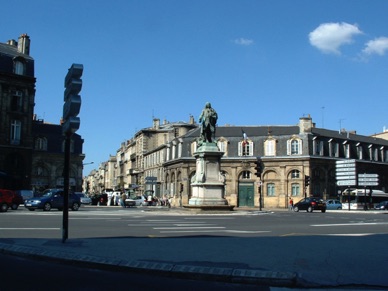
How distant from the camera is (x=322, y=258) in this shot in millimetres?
8625

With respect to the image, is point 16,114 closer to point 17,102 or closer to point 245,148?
point 17,102

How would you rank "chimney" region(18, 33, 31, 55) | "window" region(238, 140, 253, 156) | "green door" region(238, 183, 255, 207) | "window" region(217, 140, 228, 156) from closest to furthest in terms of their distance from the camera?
"chimney" region(18, 33, 31, 55) < "green door" region(238, 183, 255, 207) < "window" region(238, 140, 253, 156) < "window" region(217, 140, 228, 156)

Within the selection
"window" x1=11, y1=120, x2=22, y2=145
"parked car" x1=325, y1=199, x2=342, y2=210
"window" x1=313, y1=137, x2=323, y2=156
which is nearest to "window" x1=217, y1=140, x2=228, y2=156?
"window" x1=313, y1=137, x2=323, y2=156

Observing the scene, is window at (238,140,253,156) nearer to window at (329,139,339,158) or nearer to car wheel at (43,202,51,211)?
window at (329,139,339,158)

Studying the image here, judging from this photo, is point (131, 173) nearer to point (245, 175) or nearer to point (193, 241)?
point (245, 175)

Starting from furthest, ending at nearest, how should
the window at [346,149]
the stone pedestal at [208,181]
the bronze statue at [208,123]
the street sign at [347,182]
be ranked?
the window at [346,149] → the street sign at [347,182] → the bronze statue at [208,123] → the stone pedestal at [208,181]

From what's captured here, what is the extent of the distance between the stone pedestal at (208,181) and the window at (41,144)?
54.8m

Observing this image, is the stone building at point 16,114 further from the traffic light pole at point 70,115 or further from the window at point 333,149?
the traffic light pole at point 70,115

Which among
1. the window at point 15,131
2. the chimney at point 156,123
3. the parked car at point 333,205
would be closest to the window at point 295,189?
the parked car at point 333,205

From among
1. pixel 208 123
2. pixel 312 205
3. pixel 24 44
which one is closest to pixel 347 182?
pixel 312 205

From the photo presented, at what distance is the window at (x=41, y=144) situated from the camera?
78.5 metres

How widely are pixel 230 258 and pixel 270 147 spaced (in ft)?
190

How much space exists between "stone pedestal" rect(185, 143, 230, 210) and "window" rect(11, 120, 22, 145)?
3586 centimetres

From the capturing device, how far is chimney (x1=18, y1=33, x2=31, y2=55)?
6288 centimetres
